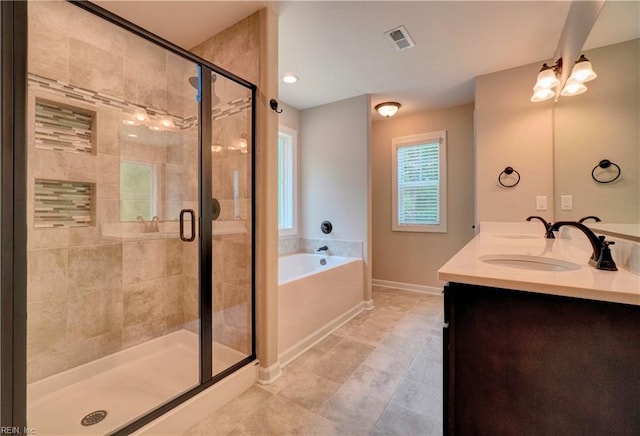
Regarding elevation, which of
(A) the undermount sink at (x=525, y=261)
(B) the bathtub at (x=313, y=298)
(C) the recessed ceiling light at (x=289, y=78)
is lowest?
(B) the bathtub at (x=313, y=298)

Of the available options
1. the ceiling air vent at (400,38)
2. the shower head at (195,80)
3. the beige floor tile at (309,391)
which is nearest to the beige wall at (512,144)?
the ceiling air vent at (400,38)

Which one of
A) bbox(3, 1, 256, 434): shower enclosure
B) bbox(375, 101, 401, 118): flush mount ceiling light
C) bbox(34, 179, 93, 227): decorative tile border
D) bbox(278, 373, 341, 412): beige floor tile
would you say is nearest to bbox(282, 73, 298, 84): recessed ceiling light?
bbox(3, 1, 256, 434): shower enclosure

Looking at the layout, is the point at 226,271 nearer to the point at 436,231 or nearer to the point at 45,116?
the point at 45,116

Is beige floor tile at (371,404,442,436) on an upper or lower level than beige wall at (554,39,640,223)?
lower

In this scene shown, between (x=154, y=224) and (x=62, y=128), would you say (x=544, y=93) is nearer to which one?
(x=154, y=224)

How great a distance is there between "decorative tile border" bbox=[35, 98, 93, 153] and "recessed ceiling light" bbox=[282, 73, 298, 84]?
1.72m

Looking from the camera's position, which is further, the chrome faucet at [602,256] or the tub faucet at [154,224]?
the tub faucet at [154,224]

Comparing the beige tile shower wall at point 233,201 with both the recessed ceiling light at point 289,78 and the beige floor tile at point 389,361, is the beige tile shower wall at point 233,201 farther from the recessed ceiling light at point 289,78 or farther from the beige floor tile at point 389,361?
the beige floor tile at point 389,361

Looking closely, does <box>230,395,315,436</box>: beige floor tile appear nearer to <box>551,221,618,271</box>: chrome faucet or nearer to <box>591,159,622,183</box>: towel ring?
<box>551,221,618,271</box>: chrome faucet

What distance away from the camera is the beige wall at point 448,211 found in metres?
3.53

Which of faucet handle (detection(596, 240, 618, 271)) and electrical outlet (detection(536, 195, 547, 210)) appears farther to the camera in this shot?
electrical outlet (detection(536, 195, 547, 210))

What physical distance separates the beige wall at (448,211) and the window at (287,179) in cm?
135

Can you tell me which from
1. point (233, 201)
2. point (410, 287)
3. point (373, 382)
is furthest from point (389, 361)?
point (410, 287)

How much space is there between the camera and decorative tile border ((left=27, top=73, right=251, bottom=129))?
1648 millimetres
